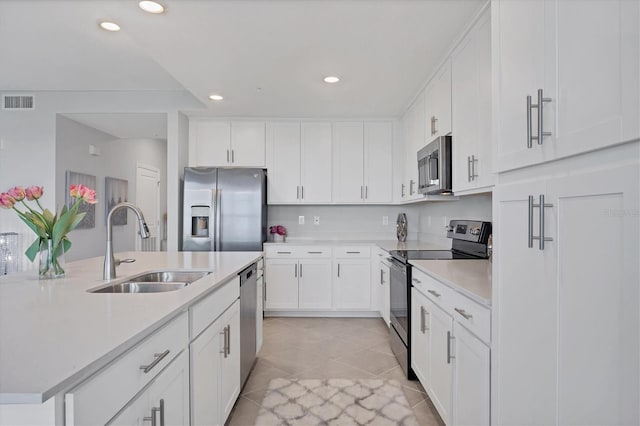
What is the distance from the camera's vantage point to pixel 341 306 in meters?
4.26

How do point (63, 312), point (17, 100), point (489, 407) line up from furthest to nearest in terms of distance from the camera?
point (17, 100), point (489, 407), point (63, 312)

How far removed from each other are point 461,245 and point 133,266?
8.19ft

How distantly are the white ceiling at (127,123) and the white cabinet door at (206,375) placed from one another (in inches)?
129

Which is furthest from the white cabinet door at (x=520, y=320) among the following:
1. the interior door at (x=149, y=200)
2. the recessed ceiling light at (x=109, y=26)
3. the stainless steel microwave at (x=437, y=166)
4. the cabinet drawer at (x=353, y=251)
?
the interior door at (x=149, y=200)

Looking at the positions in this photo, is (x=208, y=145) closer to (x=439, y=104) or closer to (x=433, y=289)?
(x=439, y=104)

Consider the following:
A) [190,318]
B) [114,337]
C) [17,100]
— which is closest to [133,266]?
[190,318]

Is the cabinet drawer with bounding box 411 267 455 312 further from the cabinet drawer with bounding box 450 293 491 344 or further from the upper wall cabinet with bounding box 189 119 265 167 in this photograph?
the upper wall cabinet with bounding box 189 119 265 167

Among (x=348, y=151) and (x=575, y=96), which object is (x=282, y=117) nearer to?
(x=348, y=151)

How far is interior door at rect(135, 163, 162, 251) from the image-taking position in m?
6.30

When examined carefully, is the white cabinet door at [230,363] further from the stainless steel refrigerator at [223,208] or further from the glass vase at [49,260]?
the stainless steel refrigerator at [223,208]

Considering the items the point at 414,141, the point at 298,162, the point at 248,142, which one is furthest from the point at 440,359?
the point at 248,142

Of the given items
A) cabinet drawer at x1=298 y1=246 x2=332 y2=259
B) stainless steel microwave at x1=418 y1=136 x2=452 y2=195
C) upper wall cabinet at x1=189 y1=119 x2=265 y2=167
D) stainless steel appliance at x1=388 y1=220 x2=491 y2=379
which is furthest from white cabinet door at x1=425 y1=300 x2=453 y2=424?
upper wall cabinet at x1=189 y1=119 x2=265 y2=167

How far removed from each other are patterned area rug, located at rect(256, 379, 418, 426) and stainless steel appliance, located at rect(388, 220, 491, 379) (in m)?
0.32

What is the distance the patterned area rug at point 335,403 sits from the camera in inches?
83.9
